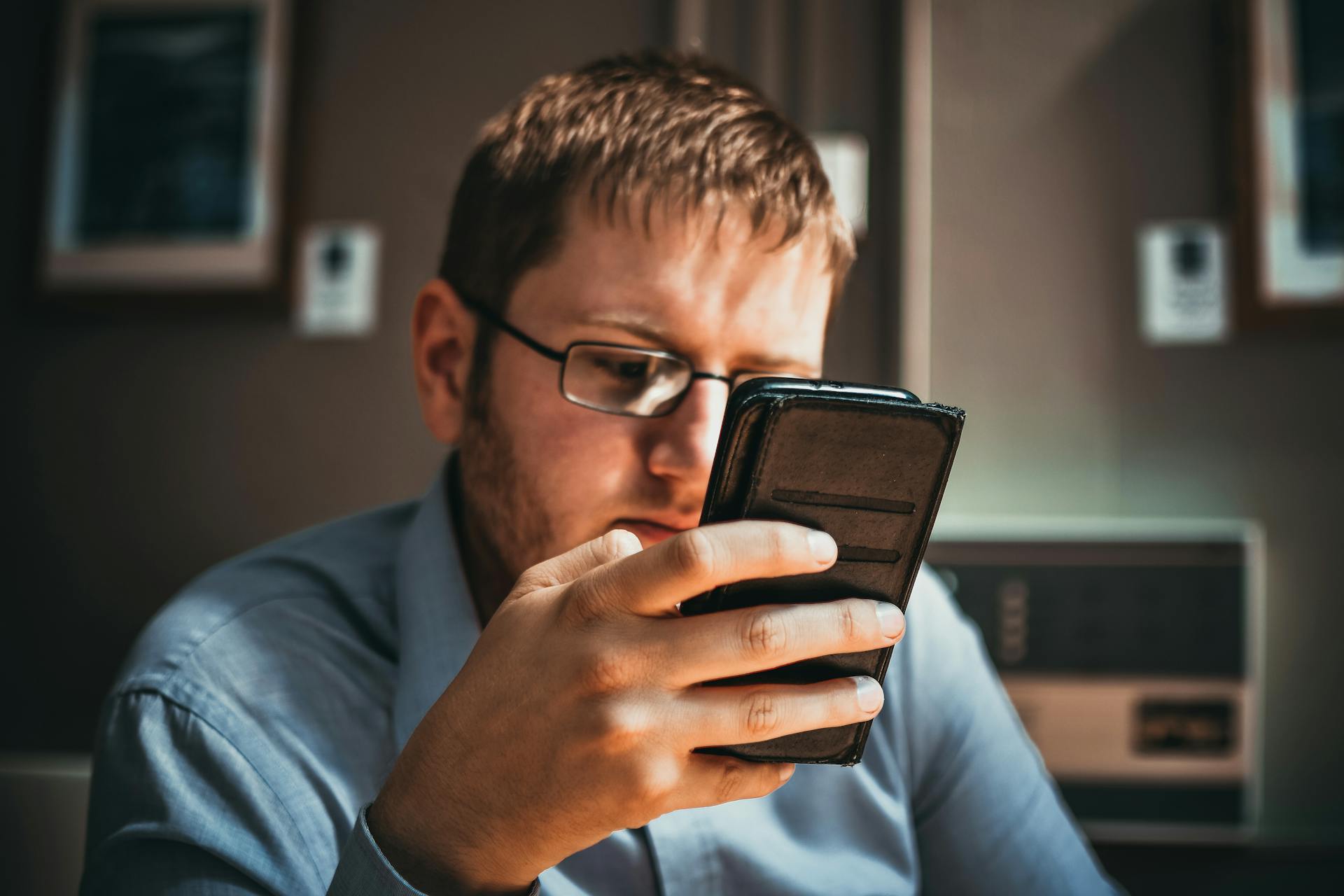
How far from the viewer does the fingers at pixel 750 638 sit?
44 cm

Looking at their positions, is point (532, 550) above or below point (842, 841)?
Answer: above

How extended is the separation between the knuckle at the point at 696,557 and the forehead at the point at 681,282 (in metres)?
0.38

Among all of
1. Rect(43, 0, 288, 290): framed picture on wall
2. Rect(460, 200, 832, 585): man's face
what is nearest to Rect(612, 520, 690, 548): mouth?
Rect(460, 200, 832, 585): man's face

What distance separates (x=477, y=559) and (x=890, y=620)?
547 mm

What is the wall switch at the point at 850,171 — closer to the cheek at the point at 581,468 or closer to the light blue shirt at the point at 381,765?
the light blue shirt at the point at 381,765

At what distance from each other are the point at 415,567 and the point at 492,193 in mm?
377

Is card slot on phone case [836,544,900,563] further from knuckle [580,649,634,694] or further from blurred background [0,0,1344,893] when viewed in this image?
blurred background [0,0,1344,893]

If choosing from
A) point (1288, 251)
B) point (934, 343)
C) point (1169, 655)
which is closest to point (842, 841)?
point (1169, 655)

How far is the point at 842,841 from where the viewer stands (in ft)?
2.82

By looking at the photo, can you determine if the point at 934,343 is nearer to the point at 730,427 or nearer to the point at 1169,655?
the point at 1169,655

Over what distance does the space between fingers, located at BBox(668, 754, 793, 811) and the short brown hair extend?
0.48m

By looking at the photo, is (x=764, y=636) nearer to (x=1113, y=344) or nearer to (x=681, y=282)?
(x=681, y=282)

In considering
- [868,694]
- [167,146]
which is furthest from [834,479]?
[167,146]

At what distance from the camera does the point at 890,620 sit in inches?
18.6
